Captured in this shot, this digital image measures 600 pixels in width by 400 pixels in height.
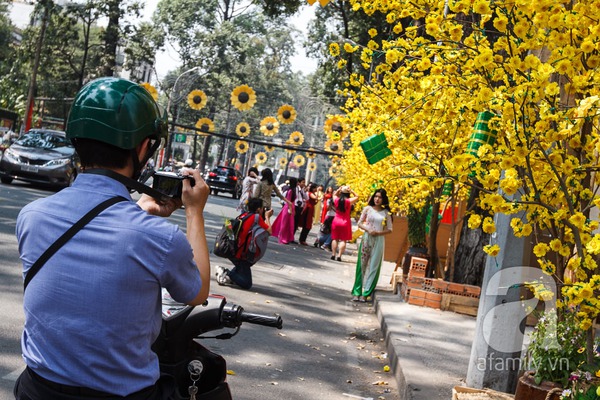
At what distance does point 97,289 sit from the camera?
245 centimetres

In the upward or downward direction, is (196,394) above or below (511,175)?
below

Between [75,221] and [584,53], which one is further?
[584,53]

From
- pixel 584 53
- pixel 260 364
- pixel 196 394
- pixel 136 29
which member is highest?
pixel 136 29

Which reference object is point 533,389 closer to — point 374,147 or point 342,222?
point 374,147

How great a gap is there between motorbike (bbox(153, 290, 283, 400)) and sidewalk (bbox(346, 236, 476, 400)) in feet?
13.4

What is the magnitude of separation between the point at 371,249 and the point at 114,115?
11304 millimetres

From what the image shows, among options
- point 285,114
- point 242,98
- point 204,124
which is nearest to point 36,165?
point 242,98

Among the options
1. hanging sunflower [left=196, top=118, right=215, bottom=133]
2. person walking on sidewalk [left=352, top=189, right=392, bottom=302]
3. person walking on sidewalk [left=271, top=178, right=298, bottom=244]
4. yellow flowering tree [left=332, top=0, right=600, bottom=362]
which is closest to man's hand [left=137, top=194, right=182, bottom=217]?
yellow flowering tree [left=332, top=0, right=600, bottom=362]

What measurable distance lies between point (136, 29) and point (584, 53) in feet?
125

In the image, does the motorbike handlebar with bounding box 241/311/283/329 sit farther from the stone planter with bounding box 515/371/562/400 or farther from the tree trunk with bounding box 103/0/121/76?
the tree trunk with bounding box 103/0/121/76

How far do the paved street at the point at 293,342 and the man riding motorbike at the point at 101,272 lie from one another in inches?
145

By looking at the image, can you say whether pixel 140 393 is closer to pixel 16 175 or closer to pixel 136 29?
pixel 16 175

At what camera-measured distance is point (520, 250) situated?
24.3 ft

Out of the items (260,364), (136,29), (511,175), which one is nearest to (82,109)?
(511,175)
